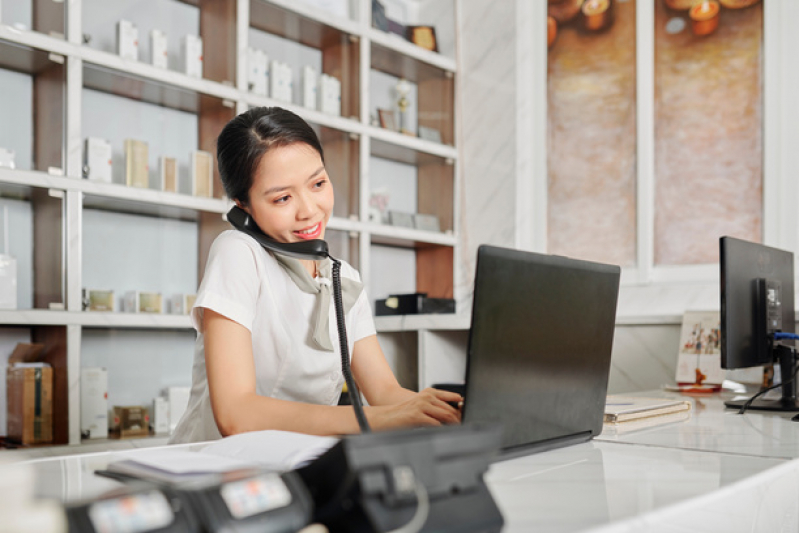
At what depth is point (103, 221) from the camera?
9.45ft

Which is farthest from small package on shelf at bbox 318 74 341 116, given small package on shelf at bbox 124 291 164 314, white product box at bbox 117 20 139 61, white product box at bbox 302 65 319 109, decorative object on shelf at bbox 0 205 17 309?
decorative object on shelf at bbox 0 205 17 309

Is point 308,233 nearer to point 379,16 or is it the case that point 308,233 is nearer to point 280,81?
point 280,81

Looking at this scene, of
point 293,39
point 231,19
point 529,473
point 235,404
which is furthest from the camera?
point 293,39

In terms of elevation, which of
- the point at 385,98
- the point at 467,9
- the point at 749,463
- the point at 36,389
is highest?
the point at 467,9

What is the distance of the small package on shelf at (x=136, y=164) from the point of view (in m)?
2.91

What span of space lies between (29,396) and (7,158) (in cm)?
85

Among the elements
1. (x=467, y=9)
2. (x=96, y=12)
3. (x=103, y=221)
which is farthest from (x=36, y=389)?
(x=467, y=9)

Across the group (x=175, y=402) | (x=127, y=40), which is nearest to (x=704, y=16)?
(x=127, y=40)

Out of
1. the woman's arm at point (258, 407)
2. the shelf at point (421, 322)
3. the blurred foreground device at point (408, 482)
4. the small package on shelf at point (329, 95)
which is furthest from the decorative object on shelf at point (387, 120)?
the blurred foreground device at point (408, 482)

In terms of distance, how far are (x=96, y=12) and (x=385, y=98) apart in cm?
174

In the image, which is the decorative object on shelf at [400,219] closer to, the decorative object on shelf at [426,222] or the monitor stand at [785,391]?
the decorative object on shelf at [426,222]

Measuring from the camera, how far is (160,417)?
2.98 m

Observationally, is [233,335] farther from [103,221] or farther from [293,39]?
[293,39]

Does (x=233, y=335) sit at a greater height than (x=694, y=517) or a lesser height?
greater
